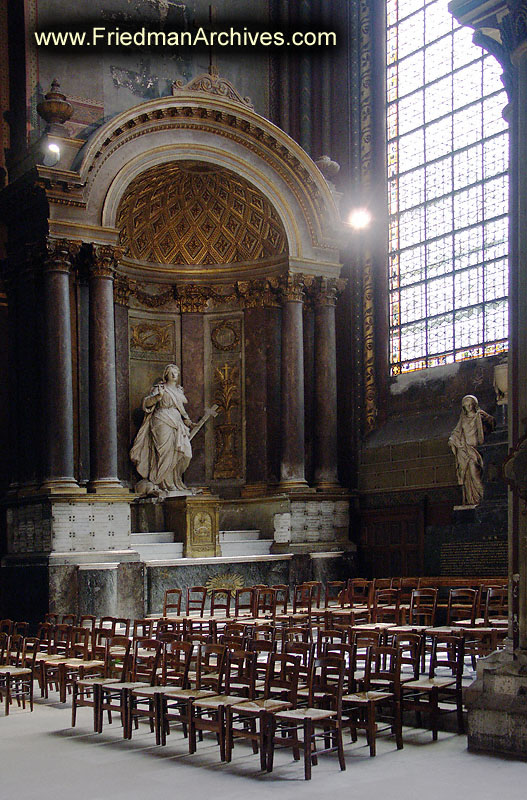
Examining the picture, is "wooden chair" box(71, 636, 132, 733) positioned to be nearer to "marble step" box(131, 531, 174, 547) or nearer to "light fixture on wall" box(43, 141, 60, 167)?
"marble step" box(131, 531, 174, 547)

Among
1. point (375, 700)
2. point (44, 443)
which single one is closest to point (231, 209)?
point (44, 443)

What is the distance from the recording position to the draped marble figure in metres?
18.3

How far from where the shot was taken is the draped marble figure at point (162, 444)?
722 inches

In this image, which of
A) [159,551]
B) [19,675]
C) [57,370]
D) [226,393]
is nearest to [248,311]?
[226,393]

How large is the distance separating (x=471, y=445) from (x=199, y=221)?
6.84 metres

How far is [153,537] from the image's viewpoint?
17.1 meters

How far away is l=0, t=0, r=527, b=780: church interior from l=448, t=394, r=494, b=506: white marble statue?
45 millimetres

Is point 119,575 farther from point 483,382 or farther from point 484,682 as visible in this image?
point 484,682

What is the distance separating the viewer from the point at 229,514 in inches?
756

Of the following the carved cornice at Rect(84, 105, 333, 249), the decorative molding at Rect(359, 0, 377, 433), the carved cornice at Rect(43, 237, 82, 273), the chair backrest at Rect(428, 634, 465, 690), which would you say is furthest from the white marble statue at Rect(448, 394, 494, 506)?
the carved cornice at Rect(43, 237, 82, 273)

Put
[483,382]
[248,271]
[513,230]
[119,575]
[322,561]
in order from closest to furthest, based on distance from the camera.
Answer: [513,230] → [119,575] → [483,382] → [322,561] → [248,271]

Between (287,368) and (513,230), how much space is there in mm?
10826

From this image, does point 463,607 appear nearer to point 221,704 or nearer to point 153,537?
point 221,704

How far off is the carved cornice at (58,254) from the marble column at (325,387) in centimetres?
480
